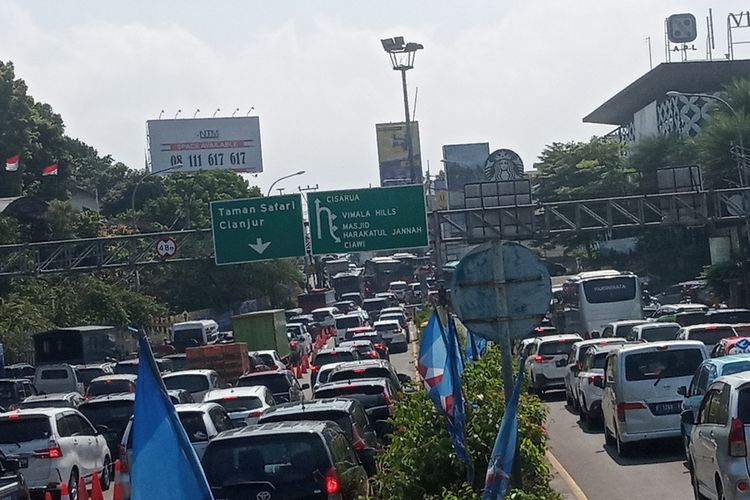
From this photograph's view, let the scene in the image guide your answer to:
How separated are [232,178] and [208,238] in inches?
908

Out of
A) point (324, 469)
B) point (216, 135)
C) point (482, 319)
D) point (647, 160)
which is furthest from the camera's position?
point (216, 135)

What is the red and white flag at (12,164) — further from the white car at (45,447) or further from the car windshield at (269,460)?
the car windshield at (269,460)

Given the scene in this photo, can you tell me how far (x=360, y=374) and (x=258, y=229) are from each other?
14.6 m

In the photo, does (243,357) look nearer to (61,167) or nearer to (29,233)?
(29,233)

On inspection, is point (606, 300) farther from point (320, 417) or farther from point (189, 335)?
point (320, 417)

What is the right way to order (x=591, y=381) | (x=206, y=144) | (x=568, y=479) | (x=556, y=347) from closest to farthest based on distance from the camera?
1. (x=568, y=479)
2. (x=591, y=381)
3. (x=556, y=347)
4. (x=206, y=144)

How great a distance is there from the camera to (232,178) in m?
86.0

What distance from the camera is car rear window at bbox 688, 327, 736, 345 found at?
25.7 meters

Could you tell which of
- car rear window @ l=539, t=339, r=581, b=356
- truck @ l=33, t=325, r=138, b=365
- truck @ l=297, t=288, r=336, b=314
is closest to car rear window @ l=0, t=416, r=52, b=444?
car rear window @ l=539, t=339, r=581, b=356

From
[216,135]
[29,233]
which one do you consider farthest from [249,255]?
[216,135]

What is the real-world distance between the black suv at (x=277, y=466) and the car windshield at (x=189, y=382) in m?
17.0

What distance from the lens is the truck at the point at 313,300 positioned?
81188 millimetres

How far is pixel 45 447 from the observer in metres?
17.6

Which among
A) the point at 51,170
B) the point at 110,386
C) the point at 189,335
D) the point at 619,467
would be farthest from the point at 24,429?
the point at 51,170
